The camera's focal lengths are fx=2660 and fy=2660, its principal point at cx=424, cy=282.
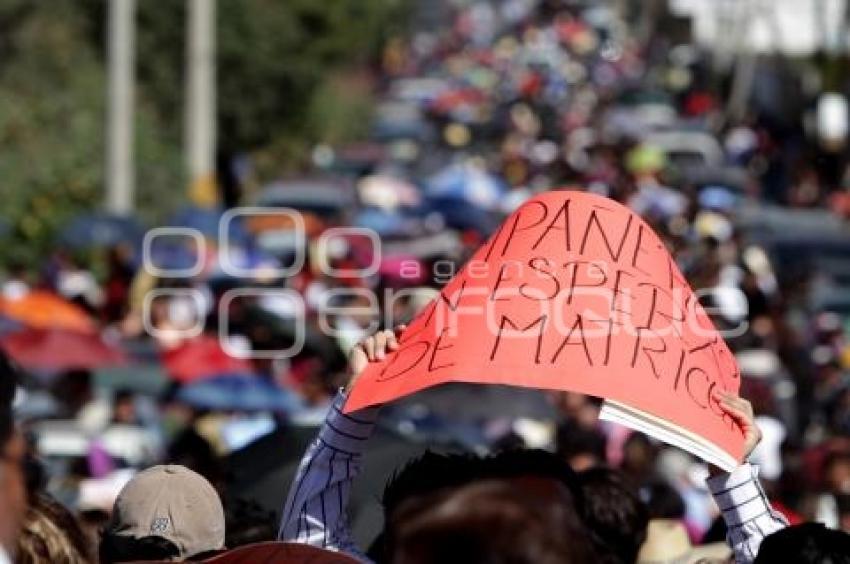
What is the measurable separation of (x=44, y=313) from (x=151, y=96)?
62.3ft

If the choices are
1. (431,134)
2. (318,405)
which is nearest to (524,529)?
(318,405)

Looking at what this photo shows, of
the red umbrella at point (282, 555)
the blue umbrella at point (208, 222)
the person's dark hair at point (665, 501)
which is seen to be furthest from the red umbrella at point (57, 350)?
the red umbrella at point (282, 555)

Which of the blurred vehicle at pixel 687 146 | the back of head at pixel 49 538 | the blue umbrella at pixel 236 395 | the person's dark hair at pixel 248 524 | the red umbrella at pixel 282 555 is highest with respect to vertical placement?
the red umbrella at pixel 282 555

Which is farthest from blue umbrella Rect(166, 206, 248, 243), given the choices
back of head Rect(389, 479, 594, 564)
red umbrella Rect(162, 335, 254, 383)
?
back of head Rect(389, 479, 594, 564)

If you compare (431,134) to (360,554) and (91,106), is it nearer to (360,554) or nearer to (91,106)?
(91,106)

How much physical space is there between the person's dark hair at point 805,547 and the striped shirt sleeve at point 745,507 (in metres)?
0.43

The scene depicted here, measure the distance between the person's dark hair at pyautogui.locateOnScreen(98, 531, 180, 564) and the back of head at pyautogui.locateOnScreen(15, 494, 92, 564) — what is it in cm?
18

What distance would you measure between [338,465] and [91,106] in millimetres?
25835

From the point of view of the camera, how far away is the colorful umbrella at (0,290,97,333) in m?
15.2

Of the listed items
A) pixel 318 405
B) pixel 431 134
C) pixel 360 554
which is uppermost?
pixel 360 554

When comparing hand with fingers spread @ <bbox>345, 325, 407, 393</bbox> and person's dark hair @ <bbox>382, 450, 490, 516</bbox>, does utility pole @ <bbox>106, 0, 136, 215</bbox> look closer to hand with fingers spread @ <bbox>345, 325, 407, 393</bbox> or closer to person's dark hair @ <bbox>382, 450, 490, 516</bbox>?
hand with fingers spread @ <bbox>345, 325, 407, 393</bbox>

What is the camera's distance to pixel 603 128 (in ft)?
154

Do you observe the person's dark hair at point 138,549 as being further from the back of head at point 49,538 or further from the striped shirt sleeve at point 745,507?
the striped shirt sleeve at point 745,507

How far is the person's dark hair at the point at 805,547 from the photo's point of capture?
3.81m
